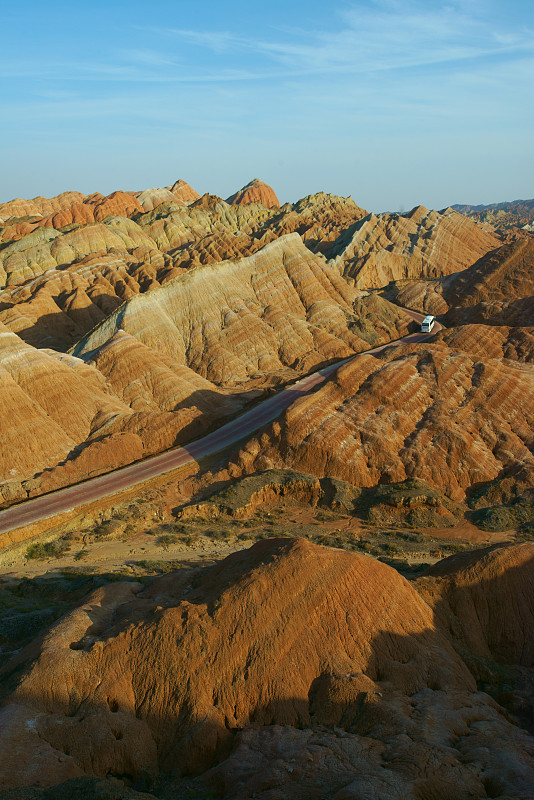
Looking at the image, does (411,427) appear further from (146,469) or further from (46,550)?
(46,550)

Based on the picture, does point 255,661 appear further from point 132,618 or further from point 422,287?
point 422,287

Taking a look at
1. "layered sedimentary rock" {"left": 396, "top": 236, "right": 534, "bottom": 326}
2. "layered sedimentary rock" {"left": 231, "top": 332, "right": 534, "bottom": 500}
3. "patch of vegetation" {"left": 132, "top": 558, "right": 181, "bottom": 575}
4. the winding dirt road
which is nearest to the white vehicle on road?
"layered sedimentary rock" {"left": 396, "top": 236, "right": 534, "bottom": 326}

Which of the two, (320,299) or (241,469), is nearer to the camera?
(241,469)

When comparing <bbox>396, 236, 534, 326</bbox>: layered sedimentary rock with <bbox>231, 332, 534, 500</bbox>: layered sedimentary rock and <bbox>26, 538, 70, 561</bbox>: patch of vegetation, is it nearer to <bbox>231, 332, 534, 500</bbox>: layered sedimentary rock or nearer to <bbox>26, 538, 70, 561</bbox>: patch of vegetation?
<bbox>231, 332, 534, 500</bbox>: layered sedimentary rock

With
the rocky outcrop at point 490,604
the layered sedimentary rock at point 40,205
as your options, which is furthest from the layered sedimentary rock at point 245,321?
the layered sedimentary rock at point 40,205

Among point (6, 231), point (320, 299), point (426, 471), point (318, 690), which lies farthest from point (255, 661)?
point (6, 231)

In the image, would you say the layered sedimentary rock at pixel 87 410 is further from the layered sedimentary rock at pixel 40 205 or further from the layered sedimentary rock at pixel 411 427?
the layered sedimentary rock at pixel 40 205

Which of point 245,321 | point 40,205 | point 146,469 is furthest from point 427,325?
point 40,205

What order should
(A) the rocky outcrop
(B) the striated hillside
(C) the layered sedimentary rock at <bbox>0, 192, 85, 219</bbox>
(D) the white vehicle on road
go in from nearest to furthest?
(A) the rocky outcrop, (B) the striated hillside, (D) the white vehicle on road, (C) the layered sedimentary rock at <bbox>0, 192, 85, 219</bbox>
